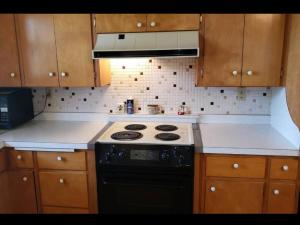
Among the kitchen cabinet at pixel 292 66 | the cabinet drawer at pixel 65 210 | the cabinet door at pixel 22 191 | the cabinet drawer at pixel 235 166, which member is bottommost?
the cabinet drawer at pixel 65 210

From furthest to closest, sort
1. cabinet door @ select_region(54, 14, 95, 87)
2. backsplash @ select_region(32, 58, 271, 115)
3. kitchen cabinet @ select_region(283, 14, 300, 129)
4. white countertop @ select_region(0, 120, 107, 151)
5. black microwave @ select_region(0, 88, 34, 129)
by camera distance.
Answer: backsplash @ select_region(32, 58, 271, 115)
black microwave @ select_region(0, 88, 34, 129)
cabinet door @ select_region(54, 14, 95, 87)
white countertop @ select_region(0, 120, 107, 151)
kitchen cabinet @ select_region(283, 14, 300, 129)

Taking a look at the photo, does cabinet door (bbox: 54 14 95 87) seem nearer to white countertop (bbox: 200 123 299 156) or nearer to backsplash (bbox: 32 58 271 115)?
backsplash (bbox: 32 58 271 115)

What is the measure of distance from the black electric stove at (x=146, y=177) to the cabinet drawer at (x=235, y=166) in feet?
0.47

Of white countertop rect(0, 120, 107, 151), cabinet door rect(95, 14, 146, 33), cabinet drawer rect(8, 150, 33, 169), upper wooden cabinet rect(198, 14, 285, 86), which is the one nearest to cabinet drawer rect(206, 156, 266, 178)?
upper wooden cabinet rect(198, 14, 285, 86)

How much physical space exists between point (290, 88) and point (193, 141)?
73 cm

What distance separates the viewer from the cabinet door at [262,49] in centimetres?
175

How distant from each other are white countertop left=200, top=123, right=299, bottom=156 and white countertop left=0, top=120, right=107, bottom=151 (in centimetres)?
87

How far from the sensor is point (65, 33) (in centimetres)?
193

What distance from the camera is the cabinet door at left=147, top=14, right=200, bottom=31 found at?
5.93ft

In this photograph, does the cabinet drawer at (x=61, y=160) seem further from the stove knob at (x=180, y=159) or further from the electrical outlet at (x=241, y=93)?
the electrical outlet at (x=241, y=93)

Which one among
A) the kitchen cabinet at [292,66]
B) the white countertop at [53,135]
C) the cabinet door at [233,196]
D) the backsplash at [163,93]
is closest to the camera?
the kitchen cabinet at [292,66]

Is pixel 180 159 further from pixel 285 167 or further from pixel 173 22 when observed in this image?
pixel 173 22

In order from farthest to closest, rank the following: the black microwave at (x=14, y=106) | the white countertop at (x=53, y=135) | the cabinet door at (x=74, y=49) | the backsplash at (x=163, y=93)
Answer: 1. the backsplash at (x=163, y=93)
2. the black microwave at (x=14, y=106)
3. the cabinet door at (x=74, y=49)
4. the white countertop at (x=53, y=135)

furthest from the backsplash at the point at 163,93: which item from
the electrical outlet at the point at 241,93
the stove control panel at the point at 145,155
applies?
the stove control panel at the point at 145,155
